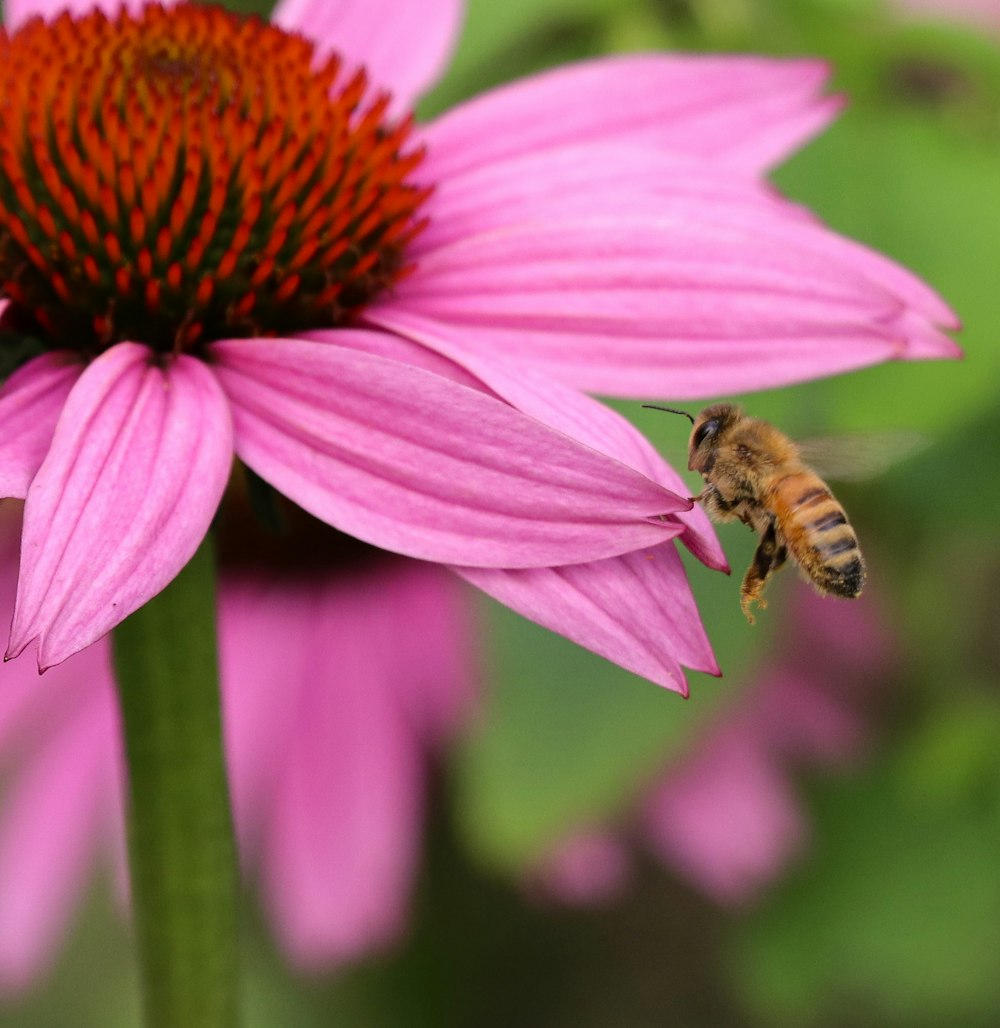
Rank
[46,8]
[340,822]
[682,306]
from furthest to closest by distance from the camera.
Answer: [340,822], [46,8], [682,306]

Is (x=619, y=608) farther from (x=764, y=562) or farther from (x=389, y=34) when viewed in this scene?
(x=389, y=34)

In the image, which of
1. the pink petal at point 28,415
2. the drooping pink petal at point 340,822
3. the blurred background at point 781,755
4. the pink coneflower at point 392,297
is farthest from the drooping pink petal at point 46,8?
the drooping pink petal at point 340,822

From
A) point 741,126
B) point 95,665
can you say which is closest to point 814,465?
point 741,126

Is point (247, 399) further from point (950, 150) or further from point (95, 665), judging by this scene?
point (95, 665)

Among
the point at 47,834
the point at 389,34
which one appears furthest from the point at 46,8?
the point at 47,834


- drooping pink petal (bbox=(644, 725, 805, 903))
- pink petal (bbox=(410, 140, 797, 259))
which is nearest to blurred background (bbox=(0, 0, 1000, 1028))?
drooping pink petal (bbox=(644, 725, 805, 903))

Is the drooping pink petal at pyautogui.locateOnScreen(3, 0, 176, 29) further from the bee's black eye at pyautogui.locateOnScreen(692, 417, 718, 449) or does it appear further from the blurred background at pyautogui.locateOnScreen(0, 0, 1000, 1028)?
the bee's black eye at pyautogui.locateOnScreen(692, 417, 718, 449)
